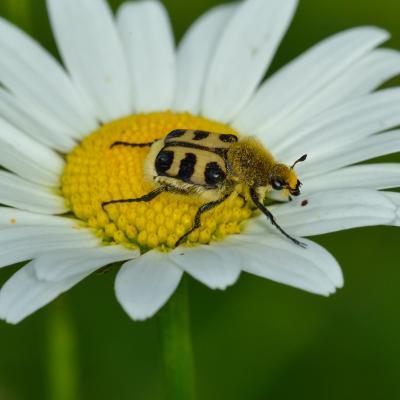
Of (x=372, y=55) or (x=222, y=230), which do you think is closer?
(x=222, y=230)

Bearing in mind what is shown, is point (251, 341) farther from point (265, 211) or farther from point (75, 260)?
→ point (75, 260)

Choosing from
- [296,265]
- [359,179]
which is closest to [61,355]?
[296,265]

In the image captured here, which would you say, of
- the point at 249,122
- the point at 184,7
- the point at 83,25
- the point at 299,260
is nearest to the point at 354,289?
the point at 249,122

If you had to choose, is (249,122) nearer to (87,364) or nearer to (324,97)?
(324,97)

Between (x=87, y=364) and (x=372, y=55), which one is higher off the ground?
(x=372, y=55)

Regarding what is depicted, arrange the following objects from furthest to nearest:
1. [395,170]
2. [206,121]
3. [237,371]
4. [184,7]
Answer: [184,7], [237,371], [206,121], [395,170]

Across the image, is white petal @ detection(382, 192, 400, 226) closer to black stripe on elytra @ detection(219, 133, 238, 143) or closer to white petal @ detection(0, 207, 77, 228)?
black stripe on elytra @ detection(219, 133, 238, 143)

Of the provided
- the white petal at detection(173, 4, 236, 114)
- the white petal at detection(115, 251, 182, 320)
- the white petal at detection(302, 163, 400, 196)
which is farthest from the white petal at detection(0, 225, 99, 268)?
the white petal at detection(173, 4, 236, 114)
